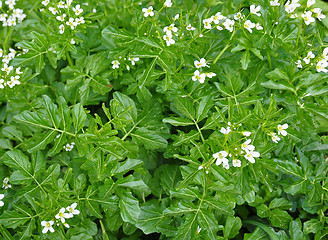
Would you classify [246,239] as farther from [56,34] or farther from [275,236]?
[56,34]

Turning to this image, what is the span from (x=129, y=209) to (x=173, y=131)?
75 cm

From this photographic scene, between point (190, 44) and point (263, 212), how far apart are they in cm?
104

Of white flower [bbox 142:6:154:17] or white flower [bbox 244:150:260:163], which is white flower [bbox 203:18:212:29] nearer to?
white flower [bbox 142:6:154:17]

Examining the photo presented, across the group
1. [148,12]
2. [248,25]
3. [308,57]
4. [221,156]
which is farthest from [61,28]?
[308,57]

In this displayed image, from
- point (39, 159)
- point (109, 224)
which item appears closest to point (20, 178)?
point (39, 159)

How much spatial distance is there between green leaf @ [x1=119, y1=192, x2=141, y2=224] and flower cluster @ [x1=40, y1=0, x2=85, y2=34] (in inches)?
39.0

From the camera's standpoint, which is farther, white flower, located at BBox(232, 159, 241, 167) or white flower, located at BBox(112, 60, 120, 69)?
white flower, located at BBox(112, 60, 120, 69)

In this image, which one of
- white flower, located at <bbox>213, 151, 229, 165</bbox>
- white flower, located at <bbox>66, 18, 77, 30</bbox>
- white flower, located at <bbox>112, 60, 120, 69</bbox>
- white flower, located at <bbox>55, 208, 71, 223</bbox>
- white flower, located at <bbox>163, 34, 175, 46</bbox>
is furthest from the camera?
white flower, located at <bbox>112, 60, 120, 69</bbox>

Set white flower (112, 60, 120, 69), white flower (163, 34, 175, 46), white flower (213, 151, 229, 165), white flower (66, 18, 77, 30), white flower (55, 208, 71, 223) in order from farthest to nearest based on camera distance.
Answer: white flower (112, 60, 120, 69), white flower (66, 18, 77, 30), white flower (163, 34, 175, 46), white flower (55, 208, 71, 223), white flower (213, 151, 229, 165)

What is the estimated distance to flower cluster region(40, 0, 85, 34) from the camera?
205 cm

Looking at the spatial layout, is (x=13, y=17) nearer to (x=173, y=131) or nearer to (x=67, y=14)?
(x=67, y=14)

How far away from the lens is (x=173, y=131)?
240 cm

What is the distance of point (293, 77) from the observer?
77.6 inches

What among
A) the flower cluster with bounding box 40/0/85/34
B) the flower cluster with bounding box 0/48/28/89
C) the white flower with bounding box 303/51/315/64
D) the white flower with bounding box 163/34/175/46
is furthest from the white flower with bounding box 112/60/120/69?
the white flower with bounding box 303/51/315/64
